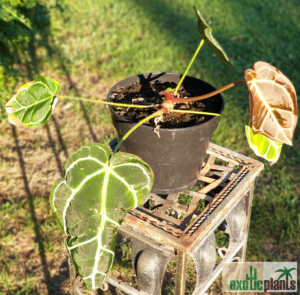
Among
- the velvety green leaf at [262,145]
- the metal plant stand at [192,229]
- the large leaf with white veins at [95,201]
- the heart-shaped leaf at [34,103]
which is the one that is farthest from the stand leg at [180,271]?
the heart-shaped leaf at [34,103]

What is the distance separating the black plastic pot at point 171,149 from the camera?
107 cm

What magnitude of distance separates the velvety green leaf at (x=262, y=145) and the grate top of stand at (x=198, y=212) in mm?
201

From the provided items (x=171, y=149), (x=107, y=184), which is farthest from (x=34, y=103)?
(x=171, y=149)

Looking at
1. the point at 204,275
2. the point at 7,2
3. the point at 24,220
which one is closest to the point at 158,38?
the point at 7,2

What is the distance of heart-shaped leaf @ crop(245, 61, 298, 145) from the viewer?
2.94ft

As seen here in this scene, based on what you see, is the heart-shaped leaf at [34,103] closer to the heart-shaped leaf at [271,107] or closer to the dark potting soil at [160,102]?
the dark potting soil at [160,102]

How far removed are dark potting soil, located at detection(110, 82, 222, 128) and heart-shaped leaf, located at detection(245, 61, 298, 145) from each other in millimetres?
259

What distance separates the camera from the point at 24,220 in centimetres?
201

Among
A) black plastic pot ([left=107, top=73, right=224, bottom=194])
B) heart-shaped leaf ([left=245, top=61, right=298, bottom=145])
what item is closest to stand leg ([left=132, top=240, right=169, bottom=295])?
black plastic pot ([left=107, top=73, right=224, bottom=194])

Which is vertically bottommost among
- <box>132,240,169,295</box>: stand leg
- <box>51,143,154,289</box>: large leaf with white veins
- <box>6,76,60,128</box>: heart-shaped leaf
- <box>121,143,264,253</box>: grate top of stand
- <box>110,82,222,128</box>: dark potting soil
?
<box>132,240,169,295</box>: stand leg

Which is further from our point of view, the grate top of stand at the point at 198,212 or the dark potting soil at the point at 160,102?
the dark potting soil at the point at 160,102

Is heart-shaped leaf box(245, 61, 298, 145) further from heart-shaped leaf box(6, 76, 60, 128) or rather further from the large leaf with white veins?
heart-shaped leaf box(6, 76, 60, 128)

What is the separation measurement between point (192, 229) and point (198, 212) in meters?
0.13

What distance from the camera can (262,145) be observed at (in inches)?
41.3
